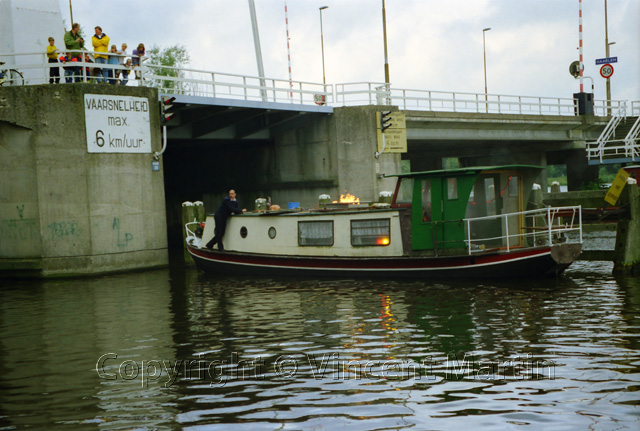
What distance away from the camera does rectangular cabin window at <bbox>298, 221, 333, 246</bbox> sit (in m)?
19.9

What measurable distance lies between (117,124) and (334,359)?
1541 centimetres

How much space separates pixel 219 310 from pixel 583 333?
7069 millimetres

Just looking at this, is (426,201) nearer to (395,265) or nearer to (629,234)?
(395,265)

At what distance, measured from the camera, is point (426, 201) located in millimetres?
18344

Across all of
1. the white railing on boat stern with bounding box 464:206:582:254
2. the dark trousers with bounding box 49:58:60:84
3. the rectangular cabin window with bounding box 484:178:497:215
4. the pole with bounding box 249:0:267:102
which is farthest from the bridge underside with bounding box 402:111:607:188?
the dark trousers with bounding box 49:58:60:84

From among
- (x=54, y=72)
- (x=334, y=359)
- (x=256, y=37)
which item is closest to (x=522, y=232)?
(x=334, y=359)

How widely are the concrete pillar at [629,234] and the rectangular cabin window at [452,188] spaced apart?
156 inches

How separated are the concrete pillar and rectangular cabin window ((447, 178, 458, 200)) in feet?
13.0

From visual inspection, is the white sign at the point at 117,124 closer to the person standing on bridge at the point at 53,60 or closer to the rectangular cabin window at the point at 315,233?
the person standing on bridge at the point at 53,60

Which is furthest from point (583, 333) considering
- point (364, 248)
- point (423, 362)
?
point (364, 248)

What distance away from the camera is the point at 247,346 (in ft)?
35.6

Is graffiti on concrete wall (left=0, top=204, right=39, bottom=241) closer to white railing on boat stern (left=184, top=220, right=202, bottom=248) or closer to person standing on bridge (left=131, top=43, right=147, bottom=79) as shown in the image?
white railing on boat stern (left=184, top=220, right=202, bottom=248)

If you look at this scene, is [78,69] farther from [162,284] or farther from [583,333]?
[583,333]

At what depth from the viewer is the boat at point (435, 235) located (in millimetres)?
17516
